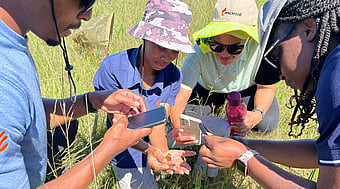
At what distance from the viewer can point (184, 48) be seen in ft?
6.73

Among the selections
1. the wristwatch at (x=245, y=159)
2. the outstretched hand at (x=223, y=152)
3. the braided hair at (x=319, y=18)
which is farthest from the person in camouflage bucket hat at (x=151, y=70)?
the braided hair at (x=319, y=18)

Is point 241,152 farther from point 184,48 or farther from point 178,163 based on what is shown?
point 184,48

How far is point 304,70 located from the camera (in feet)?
4.46

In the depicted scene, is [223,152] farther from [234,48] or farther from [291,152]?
[234,48]

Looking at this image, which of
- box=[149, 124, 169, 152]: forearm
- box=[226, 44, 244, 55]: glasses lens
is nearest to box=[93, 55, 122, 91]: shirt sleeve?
box=[149, 124, 169, 152]: forearm

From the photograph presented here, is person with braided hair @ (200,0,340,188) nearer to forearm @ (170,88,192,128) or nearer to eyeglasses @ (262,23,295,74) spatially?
eyeglasses @ (262,23,295,74)

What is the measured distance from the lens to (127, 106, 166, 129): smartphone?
5.46ft

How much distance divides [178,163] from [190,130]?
0.80 feet

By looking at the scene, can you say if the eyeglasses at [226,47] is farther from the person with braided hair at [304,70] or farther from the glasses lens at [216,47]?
the person with braided hair at [304,70]

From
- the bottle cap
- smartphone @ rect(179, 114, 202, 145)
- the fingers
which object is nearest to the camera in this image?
the fingers

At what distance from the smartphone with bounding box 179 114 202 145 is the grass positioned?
1.16 feet

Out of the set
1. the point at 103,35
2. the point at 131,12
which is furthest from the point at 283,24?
the point at 131,12

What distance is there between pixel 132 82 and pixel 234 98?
0.84 meters

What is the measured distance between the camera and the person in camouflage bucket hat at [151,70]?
2076 millimetres
